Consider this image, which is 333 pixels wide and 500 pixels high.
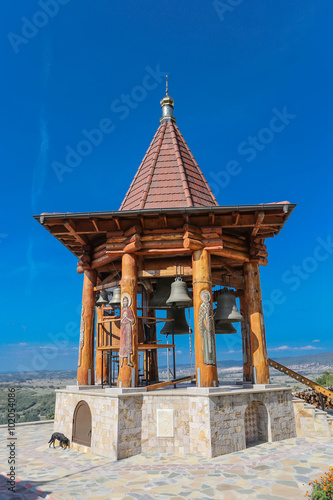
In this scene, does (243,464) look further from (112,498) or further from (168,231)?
(168,231)

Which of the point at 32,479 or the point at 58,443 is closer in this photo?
the point at 32,479

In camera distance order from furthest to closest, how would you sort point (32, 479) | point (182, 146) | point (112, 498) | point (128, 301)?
point (182, 146)
point (128, 301)
point (32, 479)
point (112, 498)

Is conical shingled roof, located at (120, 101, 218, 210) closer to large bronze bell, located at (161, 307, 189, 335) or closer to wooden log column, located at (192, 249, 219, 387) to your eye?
wooden log column, located at (192, 249, 219, 387)

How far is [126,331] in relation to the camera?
414 inches

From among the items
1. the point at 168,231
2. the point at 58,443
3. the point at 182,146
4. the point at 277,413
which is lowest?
the point at 58,443

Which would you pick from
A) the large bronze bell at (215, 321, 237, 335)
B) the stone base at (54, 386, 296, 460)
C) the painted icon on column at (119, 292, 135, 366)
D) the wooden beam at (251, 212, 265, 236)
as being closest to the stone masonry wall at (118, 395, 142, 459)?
the stone base at (54, 386, 296, 460)

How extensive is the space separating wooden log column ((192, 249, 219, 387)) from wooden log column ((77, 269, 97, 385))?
13.8 feet

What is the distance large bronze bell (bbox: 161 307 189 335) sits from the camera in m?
14.6

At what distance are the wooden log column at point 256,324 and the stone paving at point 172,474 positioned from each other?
214cm

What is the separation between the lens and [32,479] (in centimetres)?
779

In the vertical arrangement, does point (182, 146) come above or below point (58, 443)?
above

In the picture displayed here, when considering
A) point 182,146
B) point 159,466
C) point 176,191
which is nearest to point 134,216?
point 176,191

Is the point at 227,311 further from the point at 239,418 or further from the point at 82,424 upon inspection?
the point at 82,424

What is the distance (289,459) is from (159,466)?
316 cm
